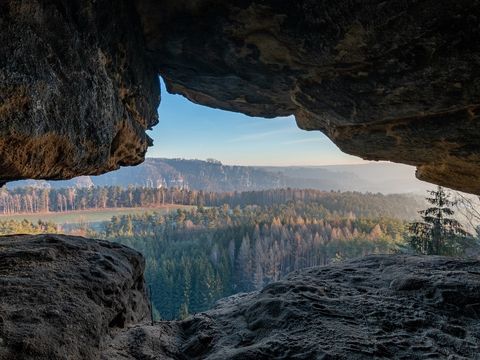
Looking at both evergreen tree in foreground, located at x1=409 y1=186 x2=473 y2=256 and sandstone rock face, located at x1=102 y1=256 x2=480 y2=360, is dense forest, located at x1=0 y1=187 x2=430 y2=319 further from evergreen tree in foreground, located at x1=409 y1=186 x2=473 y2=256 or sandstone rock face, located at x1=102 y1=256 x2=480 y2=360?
sandstone rock face, located at x1=102 y1=256 x2=480 y2=360

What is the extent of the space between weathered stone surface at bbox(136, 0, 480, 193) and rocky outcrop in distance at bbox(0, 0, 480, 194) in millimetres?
27

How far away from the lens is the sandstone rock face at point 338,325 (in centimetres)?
461

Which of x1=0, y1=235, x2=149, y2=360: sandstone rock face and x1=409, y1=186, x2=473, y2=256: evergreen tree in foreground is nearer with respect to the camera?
x1=0, y1=235, x2=149, y2=360: sandstone rock face

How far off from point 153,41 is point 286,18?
4.09 meters

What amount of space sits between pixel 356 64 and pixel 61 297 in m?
6.88

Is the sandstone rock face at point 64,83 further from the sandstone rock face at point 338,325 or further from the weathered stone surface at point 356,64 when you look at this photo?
the sandstone rock face at point 338,325

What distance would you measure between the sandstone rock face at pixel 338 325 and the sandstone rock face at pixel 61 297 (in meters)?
0.43

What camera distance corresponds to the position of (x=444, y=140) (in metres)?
8.71

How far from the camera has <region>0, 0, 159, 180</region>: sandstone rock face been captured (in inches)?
186

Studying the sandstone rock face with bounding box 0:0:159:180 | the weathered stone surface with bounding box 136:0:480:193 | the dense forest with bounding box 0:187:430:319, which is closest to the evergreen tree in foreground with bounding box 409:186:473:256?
the weathered stone surface with bounding box 136:0:480:193

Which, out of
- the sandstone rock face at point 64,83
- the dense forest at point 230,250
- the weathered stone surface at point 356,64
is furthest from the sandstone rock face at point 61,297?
the dense forest at point 230,250

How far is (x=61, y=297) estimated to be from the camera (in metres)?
4.49

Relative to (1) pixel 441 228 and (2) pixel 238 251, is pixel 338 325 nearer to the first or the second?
(1) pixel 441 228

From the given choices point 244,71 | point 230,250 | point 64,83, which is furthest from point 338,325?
point 230,250
